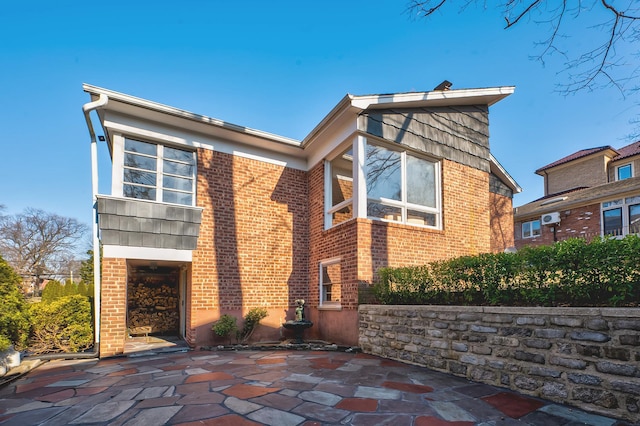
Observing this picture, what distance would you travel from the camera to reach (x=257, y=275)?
799 centimetres

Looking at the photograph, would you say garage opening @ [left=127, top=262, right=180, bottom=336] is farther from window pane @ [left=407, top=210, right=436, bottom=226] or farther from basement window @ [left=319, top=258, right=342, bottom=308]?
window pane @ [left=407, top=210, right=436, bottom=226]

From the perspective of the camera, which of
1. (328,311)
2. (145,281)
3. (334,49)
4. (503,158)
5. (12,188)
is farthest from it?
(12,188)

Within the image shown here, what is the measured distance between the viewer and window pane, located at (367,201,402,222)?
7.28 m

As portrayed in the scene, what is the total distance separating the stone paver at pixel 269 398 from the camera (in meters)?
3.05

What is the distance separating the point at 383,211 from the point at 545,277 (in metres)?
Result: 3.83

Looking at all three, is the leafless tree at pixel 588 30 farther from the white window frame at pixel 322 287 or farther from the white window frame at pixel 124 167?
the white window frame at pixel 124 167

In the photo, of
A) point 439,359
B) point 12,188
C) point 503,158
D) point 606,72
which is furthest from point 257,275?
point 12,188

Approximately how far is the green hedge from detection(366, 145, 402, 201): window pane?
232cm

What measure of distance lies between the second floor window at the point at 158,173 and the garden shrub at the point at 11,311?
224 centimetres

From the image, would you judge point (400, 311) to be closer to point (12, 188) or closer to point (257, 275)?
point (257, 275)

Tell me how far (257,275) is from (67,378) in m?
3.91

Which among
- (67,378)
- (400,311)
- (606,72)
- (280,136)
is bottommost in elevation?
(67,378)

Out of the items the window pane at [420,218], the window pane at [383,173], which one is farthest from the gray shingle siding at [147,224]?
the window pane at [420,218]

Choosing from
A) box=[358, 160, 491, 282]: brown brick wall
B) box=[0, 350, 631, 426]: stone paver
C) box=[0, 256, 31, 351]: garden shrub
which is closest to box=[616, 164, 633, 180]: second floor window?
box=[358, 160, 491, 282]: brown brick wall
